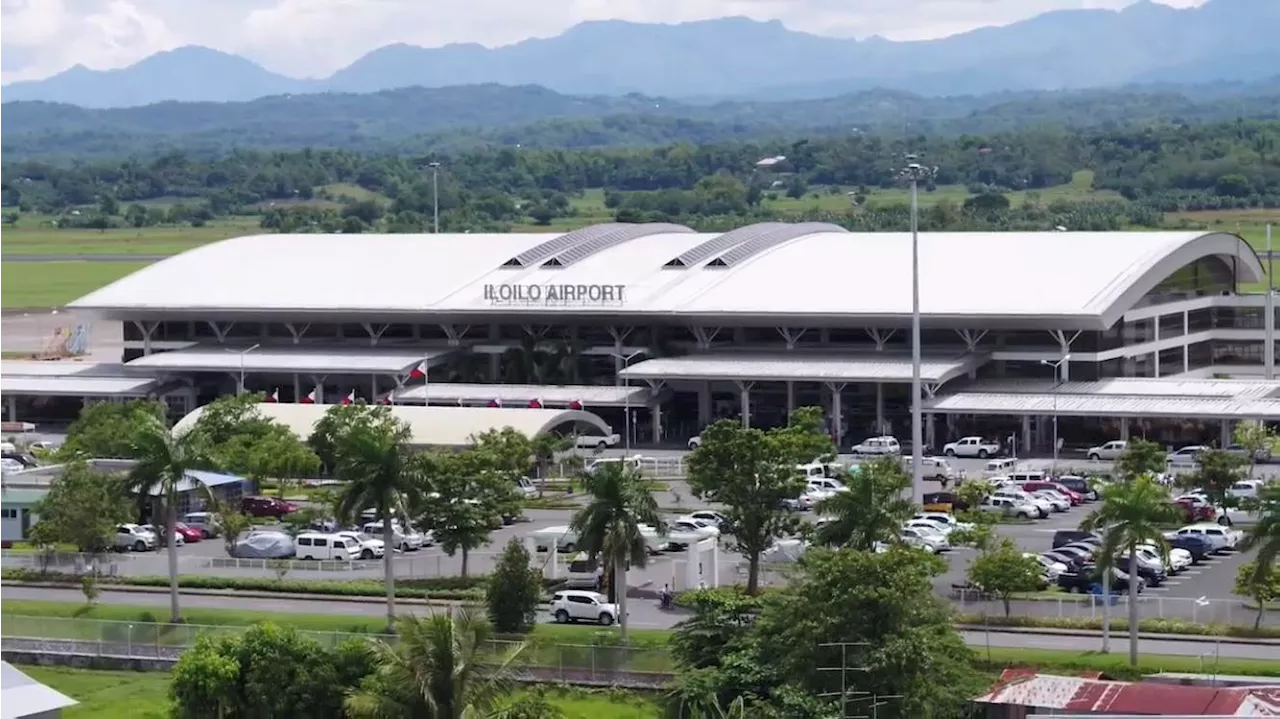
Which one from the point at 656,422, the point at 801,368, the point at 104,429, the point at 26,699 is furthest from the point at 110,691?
the point at 656,422

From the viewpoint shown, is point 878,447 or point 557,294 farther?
point 557,294

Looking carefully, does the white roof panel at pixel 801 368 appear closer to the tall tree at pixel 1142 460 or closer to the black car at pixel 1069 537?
the tall tree at pixel 1142 460

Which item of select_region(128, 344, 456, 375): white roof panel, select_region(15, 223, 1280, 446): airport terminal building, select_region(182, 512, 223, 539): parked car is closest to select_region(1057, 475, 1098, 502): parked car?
select_region(15, 223, 1280, 446): airport terminal building

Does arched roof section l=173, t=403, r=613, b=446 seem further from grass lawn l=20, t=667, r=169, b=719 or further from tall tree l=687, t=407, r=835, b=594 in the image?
grass lawn l=20, t=667, r=169, b=719

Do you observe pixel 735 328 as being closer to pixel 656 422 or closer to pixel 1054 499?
pixel 656 422

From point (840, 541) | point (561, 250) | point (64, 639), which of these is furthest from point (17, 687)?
point (561, 250)
